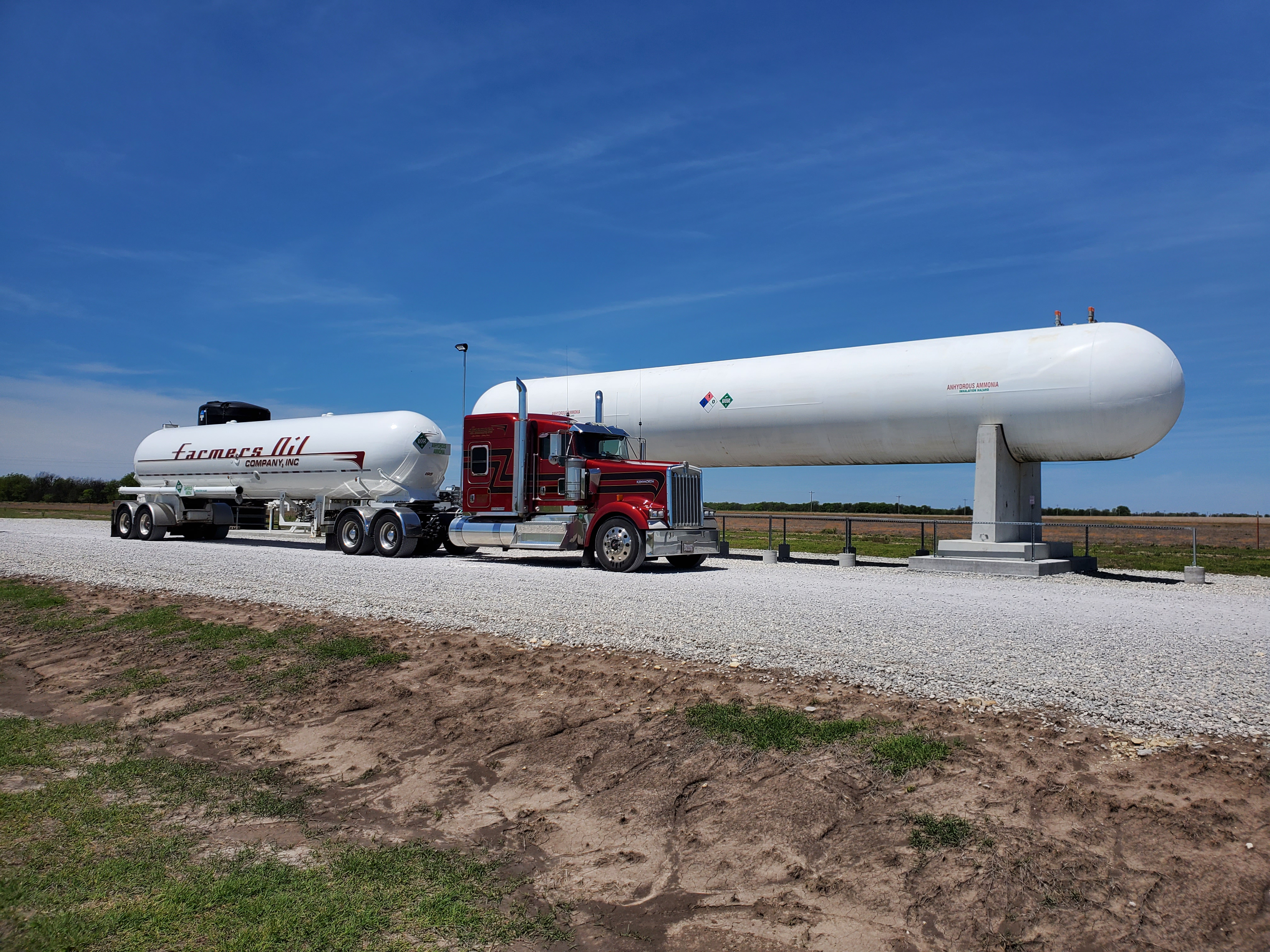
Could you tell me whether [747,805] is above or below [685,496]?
below

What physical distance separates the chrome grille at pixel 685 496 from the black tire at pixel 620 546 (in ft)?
2.49

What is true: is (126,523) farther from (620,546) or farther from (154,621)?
(154,621)

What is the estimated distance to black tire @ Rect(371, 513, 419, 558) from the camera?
755 inches

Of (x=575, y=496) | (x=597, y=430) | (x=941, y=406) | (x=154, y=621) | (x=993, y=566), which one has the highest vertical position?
(x=941, y=406)

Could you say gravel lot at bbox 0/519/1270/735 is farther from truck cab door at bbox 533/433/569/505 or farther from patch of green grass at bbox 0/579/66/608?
truck cab door at bbox 533/433/569/505

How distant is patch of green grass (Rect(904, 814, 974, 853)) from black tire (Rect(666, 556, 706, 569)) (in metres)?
12.6

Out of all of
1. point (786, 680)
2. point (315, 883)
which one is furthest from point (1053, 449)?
point (315, 883)

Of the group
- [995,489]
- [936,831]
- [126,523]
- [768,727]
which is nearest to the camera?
[936,831]

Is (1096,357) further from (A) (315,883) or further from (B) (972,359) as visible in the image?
(A) (315,883)

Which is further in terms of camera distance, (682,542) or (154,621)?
(682,542)

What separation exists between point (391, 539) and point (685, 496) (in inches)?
292

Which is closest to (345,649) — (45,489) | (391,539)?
(391,539)

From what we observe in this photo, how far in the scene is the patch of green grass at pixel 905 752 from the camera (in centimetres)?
461

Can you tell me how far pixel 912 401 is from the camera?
16422 mm
